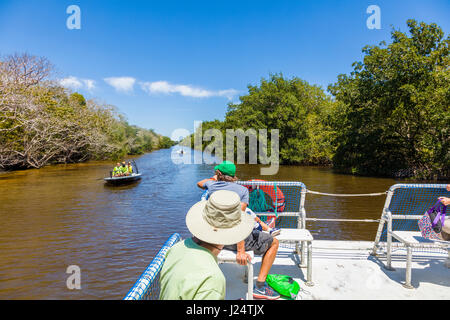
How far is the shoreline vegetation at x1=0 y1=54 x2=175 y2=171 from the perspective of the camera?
2489 centimetres

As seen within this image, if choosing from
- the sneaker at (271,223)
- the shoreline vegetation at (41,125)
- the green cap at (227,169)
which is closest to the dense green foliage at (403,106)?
the sneaker at (271,223)

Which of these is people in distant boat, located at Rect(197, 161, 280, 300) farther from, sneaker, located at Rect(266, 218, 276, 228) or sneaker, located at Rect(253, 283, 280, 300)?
sneaker, located at Rect(266, 218, 276, 228)

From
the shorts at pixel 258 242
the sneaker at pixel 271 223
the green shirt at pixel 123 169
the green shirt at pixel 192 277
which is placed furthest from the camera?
the green shirt at pixel 123 169

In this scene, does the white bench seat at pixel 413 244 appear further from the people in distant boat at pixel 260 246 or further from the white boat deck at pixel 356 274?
the people in distant boat at pixel 260 246

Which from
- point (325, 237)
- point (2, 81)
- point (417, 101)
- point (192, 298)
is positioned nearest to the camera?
point (192, 298)

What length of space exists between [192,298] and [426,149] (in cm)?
2310

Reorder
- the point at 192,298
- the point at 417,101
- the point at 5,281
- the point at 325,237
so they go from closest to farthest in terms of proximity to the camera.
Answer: the point at 192,298 → the point at 5,281 → the point at 325,237 → the point at 417,101

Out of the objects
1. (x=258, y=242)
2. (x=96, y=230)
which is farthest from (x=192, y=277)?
(x=96, y=230)

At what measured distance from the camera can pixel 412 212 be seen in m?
10.9

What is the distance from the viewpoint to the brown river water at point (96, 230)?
626cm

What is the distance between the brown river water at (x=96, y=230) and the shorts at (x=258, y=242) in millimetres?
3794
